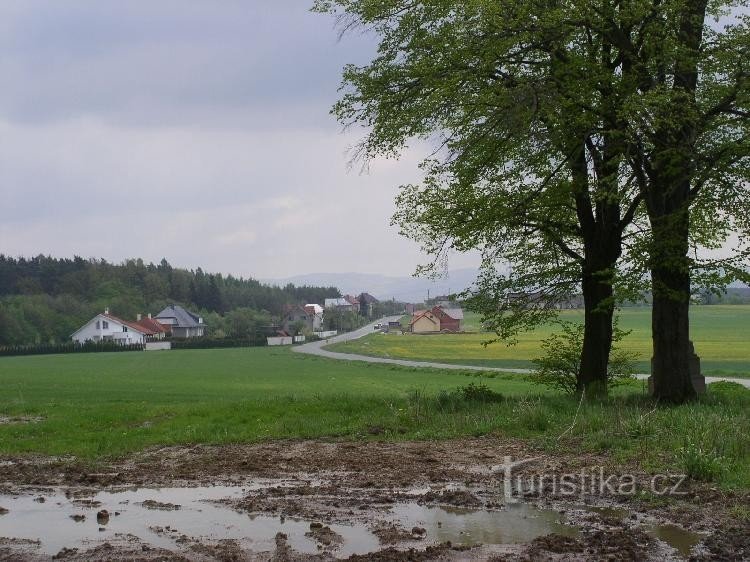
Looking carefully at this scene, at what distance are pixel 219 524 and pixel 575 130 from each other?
1335 centimetres

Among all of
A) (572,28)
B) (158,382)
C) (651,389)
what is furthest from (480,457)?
(158,382)

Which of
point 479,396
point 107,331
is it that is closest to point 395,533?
point 479,396

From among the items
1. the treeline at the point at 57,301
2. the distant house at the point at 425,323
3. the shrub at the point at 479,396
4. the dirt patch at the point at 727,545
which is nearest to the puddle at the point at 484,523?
the dirt patch at the point at 727,545

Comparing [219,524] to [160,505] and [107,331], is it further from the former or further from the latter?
[107,331]

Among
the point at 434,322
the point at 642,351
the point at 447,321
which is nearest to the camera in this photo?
the point at 642,351

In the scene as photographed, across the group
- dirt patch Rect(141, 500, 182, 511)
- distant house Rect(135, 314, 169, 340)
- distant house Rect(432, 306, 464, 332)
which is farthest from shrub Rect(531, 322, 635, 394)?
distant house Rect(135, 314, 169, 340)

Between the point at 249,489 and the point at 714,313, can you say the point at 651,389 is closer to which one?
the point at 249,489

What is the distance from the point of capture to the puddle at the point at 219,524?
7738 millimetres

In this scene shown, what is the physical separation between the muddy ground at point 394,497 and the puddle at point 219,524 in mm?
100

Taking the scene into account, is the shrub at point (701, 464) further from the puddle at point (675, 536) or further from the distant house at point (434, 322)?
the distant house at point (434, 322)

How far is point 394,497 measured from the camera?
377 inches

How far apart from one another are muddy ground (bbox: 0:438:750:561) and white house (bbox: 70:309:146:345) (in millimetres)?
153887

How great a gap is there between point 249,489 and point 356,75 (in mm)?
13535

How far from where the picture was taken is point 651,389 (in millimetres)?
19984
